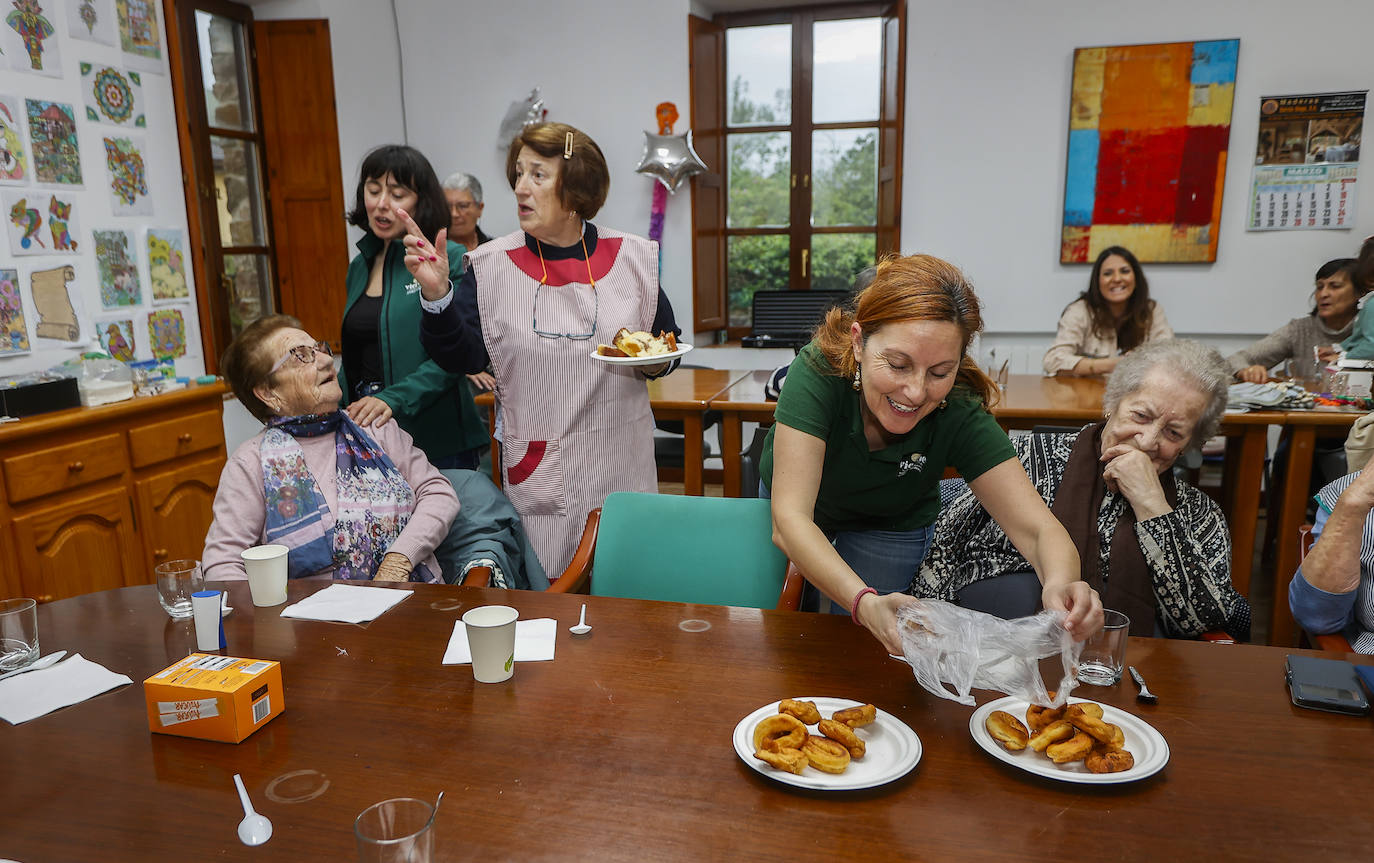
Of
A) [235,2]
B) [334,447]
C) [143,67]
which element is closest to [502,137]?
[235,2]

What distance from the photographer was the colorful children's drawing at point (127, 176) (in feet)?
12.1

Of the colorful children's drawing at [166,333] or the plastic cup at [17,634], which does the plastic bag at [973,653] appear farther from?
the colorful children's drawing at [166,333]

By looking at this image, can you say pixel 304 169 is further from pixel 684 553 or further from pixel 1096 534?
pixel 1096 534

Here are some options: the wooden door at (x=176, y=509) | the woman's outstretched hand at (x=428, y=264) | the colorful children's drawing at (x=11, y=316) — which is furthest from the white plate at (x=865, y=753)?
the colorful children's drawing at (x=11, y=316)

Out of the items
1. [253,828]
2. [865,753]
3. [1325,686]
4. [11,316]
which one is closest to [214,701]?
[253,828]

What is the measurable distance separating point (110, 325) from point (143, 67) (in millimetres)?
1121

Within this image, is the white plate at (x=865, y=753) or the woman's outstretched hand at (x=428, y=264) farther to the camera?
the woman's outstretched hand at (x=428, y=264)

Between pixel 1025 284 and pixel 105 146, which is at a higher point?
pixel 105 146

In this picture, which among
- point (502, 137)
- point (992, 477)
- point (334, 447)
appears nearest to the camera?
point (992, 477)

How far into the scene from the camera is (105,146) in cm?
364

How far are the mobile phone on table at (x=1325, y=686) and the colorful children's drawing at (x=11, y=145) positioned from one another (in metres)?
4.04

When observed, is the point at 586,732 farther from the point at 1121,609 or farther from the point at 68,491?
the point at 68,491

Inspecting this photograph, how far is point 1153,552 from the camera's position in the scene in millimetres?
1743

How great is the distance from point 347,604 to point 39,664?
46cm
